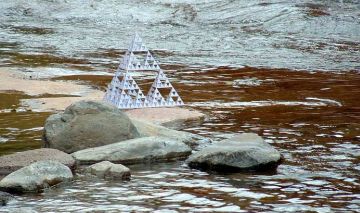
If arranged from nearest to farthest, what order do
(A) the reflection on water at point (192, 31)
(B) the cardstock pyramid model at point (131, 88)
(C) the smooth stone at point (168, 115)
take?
(C) the smooth stone at point (168, 115) < (B) the cardstock pyramid model at point (131, 88) < (A) the reflection on water at point (192, 31)

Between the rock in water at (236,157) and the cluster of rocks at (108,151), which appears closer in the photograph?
the cluster of rocks at (108,151)

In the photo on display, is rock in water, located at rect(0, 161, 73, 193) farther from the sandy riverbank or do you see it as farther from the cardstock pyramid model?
the cardstock pyramid model

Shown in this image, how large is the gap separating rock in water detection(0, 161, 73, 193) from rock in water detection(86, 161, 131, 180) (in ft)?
0.83

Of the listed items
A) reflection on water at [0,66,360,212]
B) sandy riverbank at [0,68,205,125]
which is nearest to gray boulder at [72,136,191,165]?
reflection on water at [0,66,360,212]

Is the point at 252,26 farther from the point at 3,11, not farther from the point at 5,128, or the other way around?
the point at 5,128

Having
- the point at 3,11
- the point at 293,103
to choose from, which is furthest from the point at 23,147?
the point at 3,11

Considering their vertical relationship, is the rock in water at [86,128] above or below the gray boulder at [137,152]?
above

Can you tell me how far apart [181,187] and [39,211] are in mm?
1451

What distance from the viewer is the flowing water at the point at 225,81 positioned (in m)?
7.68

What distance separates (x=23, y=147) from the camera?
31.3ft

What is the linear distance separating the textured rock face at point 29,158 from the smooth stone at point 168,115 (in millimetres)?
2315

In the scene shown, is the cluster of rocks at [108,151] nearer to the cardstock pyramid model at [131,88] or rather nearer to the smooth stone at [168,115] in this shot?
the smooth stone at [168,115]

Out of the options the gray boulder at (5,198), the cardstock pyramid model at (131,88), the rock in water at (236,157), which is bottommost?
the gray boulder at (5,198)

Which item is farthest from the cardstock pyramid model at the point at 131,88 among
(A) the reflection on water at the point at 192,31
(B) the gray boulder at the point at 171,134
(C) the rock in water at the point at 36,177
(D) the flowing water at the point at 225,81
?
(A) the reflection on water at the point at 192,31
